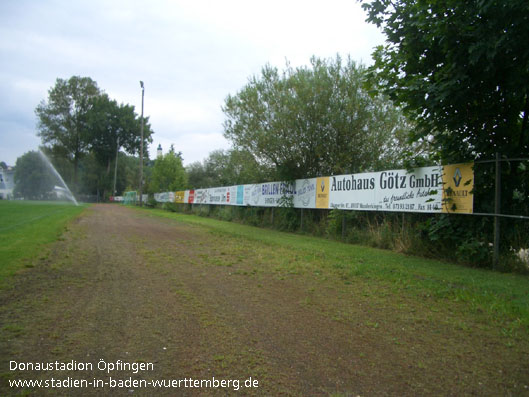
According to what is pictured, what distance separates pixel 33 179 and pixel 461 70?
69004 mm

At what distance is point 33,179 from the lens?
61.8 m

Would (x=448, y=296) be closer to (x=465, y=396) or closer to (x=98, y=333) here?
(x=465, y=396)

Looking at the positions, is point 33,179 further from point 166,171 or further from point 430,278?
point 430,278

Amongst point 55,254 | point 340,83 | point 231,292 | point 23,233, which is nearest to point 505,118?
point 231,292

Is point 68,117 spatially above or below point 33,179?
above

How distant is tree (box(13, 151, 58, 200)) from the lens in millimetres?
56359

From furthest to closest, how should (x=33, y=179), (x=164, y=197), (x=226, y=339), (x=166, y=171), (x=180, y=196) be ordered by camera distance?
(x=33, y=179) → (x=166, y=171) → (x=164, y=197) → (x=180, y=196) → (x=226, y=339)

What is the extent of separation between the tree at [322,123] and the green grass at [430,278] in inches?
284

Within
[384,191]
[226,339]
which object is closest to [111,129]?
[384,191]

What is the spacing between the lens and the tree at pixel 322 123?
15.9m

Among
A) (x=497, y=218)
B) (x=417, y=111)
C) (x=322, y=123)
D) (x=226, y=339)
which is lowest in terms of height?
(x=226, y=339)

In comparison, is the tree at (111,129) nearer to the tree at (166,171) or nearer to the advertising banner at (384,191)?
the tree at (166,171)

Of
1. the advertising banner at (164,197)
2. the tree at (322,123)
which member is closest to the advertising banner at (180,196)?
the advertising banner at (164,197)

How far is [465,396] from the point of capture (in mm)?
2852
